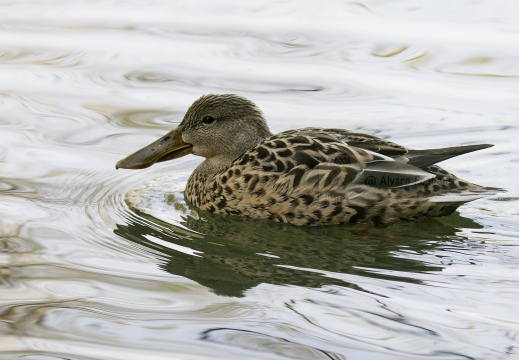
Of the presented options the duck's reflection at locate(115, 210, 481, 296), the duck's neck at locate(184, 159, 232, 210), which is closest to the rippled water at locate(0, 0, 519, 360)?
the duck's reflection at locate(115, 210, 481, 296)

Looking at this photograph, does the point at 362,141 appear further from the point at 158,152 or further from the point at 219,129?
the point at 158,152

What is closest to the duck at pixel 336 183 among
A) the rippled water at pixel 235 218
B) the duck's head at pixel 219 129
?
the rippled water at pixel 235 218

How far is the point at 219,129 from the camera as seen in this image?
812 cm

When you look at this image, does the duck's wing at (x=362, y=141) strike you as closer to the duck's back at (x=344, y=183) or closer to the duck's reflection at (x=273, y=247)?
the duck's back at (x=344, y=183)

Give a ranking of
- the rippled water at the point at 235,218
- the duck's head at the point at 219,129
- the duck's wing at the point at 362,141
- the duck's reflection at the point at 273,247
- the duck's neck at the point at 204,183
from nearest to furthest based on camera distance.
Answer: the rippled water at the point at 235,218 → the duck's reflection at the point at 273,247 → the duck's wing at the point at 362,141 → the duck's neck at the point at 204,183 → the duck's head at the point at 219,129

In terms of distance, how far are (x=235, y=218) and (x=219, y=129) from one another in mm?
821

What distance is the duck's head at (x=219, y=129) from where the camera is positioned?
8.12 metres

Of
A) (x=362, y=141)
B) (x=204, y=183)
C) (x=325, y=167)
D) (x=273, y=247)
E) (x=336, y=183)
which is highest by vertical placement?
(x=362, y=141)

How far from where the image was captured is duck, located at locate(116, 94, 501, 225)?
24.0 ft

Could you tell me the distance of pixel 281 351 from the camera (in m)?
5.36

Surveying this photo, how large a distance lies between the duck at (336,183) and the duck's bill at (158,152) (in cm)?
46

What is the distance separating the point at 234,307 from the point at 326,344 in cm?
70

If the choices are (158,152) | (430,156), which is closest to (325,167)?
(430,156)

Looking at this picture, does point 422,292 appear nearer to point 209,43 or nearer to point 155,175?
point 155,175
